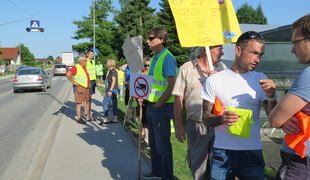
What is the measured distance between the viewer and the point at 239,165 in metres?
1.94

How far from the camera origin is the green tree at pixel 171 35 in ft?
104

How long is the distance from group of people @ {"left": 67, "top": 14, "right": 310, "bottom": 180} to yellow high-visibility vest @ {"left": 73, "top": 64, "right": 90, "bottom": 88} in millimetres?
4281

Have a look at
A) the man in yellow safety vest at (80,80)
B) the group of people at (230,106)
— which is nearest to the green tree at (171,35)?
the man in yellow safety vest at (80,80)

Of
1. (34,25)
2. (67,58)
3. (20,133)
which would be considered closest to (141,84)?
(20,133)

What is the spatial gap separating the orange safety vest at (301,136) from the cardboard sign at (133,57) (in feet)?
7.72

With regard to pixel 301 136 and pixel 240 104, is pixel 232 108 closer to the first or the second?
pixel 240 104

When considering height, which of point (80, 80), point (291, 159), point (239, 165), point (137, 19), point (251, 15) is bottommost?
point (239, 165)

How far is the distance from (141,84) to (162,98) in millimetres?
514

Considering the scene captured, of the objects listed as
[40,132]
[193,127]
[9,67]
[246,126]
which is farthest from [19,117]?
[9,67]

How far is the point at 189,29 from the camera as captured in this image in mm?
2805

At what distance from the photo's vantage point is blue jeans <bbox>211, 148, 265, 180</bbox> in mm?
1925

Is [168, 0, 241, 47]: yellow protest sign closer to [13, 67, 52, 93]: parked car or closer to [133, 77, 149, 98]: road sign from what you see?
[133, 77, 149, 98]: road sign

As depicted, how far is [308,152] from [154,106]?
199 cm

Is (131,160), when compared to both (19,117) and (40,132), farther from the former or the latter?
(19,117)
